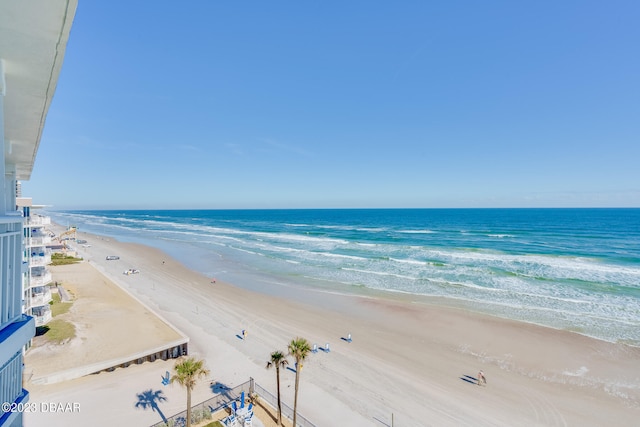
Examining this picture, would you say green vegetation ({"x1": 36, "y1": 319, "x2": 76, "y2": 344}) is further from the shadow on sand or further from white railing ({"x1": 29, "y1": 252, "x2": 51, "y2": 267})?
the shadow on sand

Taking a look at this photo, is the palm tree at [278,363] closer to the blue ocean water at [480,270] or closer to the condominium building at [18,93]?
the condominium building at [18,93]

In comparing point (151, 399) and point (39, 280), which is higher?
point (39, 280)

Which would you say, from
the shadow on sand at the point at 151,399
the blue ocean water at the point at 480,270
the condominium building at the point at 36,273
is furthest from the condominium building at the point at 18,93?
the blue ocean water at the point at 480,270

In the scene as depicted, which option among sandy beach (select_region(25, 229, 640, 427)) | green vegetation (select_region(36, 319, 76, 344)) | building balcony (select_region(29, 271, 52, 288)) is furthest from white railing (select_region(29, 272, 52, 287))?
sandy beach (select_region(25, 229, 640, 427))

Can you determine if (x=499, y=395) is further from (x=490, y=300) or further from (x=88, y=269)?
(x=88, y=269)

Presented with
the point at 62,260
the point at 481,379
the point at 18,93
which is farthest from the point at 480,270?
the point at 62,260

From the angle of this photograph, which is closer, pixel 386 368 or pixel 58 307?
pixel 386 368

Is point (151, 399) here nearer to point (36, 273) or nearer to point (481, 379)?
point (36, 273)
